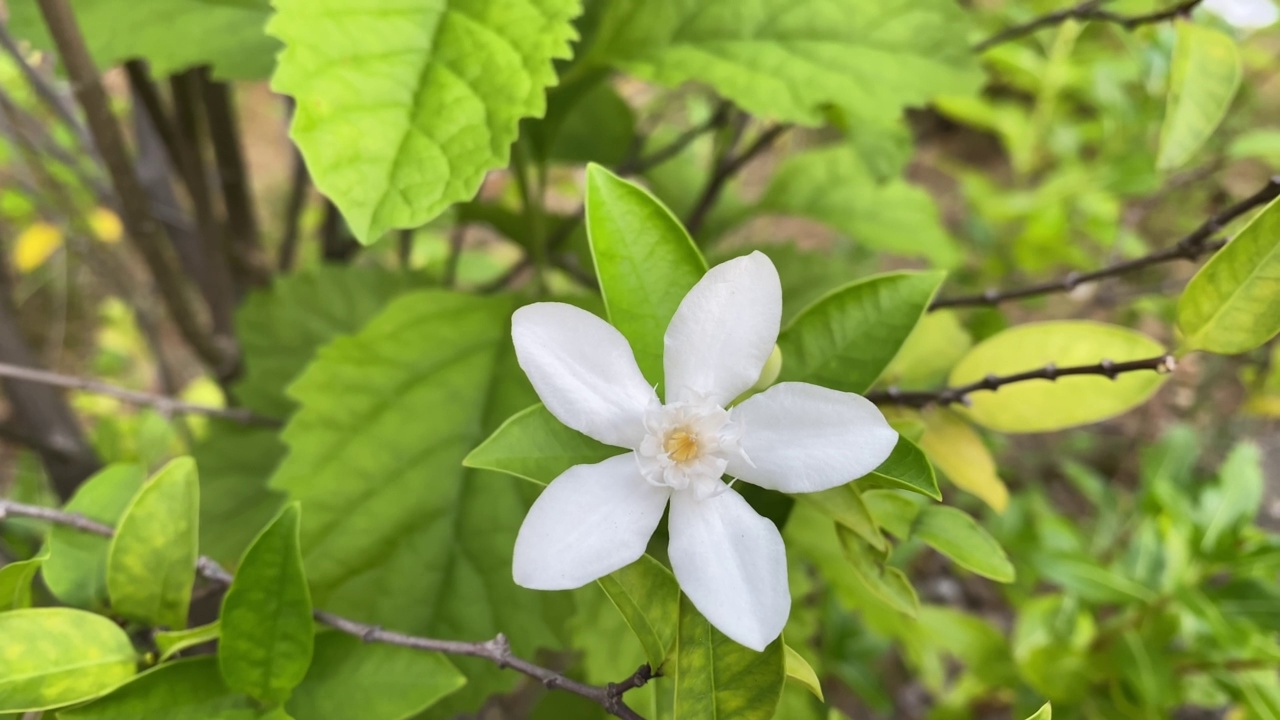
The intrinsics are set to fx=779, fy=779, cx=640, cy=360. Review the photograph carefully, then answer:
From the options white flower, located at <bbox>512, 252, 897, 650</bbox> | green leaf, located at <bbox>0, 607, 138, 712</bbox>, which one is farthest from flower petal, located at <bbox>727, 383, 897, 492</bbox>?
green leaf, located at <bbox>0, 607, 138, 712</bbox>

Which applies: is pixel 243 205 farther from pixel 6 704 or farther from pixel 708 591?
pixel 708 591

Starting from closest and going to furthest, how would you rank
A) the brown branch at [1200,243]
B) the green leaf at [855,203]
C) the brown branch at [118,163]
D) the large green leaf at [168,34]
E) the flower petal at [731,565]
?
1. the flower petal at [731,565]
2. the brown branch at [1200,243]
3. the brown branch at [118,163]
4. the large green leaf at [168,34]
5. the green leaf at [855,203]

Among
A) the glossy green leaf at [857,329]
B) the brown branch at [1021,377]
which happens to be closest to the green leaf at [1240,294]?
the brown branch at [1021,377]

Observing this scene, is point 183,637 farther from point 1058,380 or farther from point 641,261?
point 1058,380

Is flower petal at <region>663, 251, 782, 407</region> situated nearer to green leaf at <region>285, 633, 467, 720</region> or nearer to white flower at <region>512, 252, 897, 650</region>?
white flower at <region>512, 252, 897, 650</region>

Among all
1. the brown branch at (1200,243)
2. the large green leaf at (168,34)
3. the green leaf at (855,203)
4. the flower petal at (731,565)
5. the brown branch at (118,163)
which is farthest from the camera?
the green leaf at (855,203)

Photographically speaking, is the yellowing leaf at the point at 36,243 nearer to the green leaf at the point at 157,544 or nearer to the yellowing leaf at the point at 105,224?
the yellowing leaf at the point at 105,224

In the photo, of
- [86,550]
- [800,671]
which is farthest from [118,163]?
[800,671]
